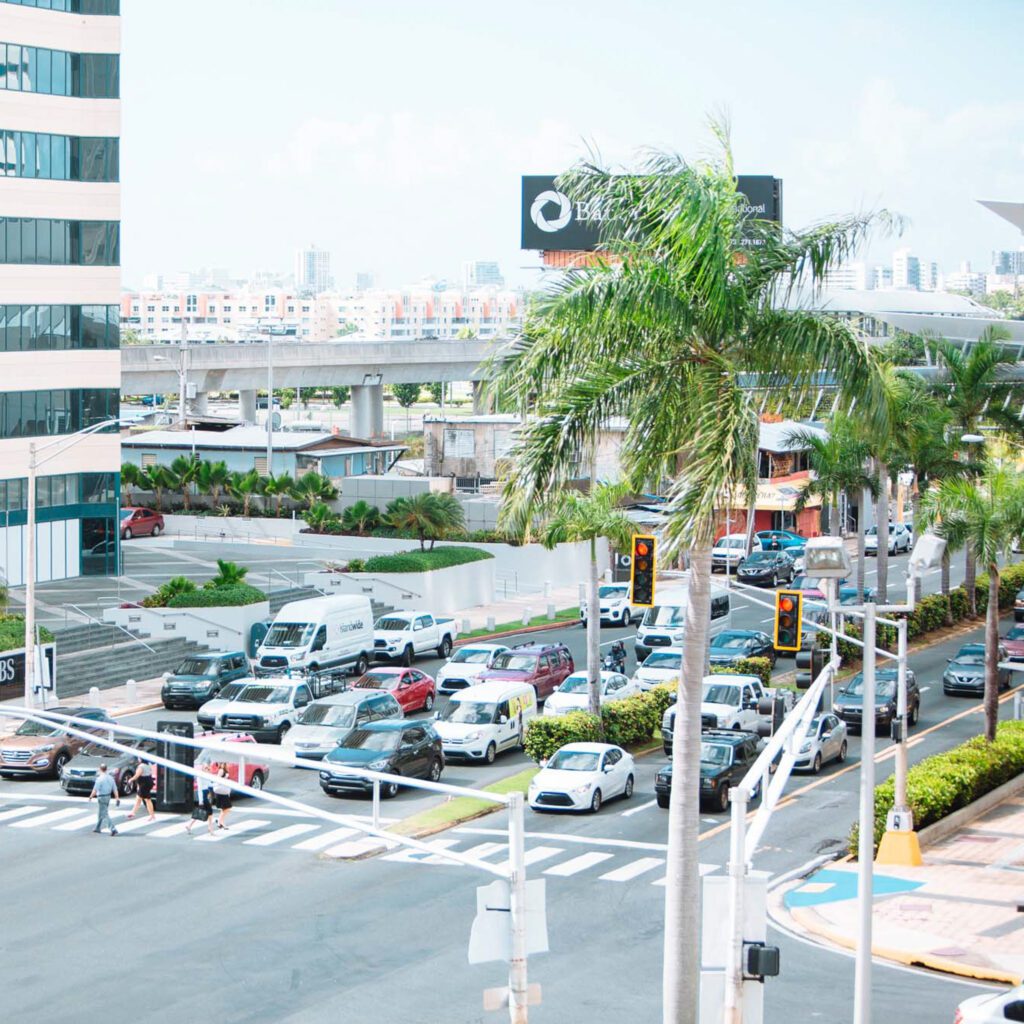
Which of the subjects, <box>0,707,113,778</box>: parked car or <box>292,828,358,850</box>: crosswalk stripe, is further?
<box>0,707,113,778</box>: parked car

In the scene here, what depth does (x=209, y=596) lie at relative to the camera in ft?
180

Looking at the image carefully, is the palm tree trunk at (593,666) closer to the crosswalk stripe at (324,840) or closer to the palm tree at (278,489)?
the crosswalk stripe at (324,840)

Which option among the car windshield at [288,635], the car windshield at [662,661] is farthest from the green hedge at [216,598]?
the car windshield at [662,661]

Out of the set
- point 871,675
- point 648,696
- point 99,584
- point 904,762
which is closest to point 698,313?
point 871,675

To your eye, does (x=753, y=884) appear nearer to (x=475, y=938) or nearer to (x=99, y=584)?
(x=475, y=938)

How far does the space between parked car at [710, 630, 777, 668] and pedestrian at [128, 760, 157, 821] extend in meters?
20.3

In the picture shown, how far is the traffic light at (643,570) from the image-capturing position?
32594 millimetres

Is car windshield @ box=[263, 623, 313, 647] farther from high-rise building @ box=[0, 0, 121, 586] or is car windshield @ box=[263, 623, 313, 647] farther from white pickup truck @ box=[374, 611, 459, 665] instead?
high-rise building @ box=[0, 0, 121, 586]

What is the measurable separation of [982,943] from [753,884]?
43.1 feet

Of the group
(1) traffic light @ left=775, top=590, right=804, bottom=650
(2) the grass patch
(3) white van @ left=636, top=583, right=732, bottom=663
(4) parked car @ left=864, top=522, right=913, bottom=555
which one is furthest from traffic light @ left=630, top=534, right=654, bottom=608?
(4) parked car @ left=864, top=522, right=913, bottom=555

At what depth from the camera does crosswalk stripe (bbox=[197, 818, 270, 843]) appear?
1329 inches

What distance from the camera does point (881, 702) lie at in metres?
44.7

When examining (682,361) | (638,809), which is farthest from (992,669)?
(682,361)

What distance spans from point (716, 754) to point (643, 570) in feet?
20.5
